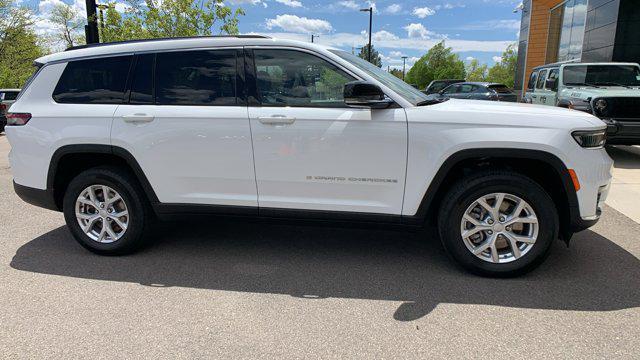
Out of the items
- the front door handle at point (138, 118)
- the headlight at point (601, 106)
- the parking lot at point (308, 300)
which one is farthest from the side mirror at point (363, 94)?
the headlight at point (601, 106)

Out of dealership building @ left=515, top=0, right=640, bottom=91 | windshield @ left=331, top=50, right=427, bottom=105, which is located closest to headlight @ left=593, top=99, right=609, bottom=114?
windshield @ left=331, top=50, right=427, bottom=105

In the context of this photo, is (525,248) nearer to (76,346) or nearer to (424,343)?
(424,343)

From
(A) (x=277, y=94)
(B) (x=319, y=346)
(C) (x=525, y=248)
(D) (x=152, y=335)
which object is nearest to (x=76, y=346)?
(D) (x=152, y=335)

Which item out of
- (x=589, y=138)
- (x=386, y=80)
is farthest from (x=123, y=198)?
(x=589, y=138)

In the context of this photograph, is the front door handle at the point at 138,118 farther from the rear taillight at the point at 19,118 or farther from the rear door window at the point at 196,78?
the rear taillight at the point at 19,118

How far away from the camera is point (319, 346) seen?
270 cm

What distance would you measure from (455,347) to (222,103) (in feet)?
8.18

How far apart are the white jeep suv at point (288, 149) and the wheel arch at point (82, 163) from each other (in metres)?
0.01

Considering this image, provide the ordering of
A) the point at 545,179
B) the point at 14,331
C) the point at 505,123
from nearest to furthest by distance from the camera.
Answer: the point at 14,331 → the point at 505,123 → the point at 545,179

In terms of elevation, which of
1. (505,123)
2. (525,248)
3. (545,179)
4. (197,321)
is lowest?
(197,321)

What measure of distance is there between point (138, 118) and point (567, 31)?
96.3 ft

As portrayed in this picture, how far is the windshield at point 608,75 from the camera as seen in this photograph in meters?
9.90

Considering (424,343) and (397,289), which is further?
(397,289)

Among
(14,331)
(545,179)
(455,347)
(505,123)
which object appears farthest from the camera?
(545,179)
